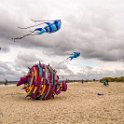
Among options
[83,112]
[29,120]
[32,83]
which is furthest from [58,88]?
[29,120]

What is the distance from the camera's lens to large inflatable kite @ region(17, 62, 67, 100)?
44.0ft

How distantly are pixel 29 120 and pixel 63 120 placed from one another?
114 cm

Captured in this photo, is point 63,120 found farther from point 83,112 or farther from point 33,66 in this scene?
point 33,66

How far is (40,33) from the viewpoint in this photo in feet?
37.5

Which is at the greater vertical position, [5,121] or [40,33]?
[40,33]

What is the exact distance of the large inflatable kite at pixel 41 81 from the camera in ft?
44.0

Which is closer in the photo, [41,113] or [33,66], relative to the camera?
[41,113]

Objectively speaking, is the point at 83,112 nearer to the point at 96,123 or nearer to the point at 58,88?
the point at 96,123

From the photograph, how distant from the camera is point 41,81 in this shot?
13.4 m

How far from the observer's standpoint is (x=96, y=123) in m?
7.71

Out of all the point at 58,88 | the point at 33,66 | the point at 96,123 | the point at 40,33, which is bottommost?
the point at 96,123

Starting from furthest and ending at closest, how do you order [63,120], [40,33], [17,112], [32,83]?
1. [32,83]
2. [40,33]
3. [17,112]
4. [63,120]

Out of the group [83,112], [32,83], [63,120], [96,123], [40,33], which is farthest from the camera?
[32,83]

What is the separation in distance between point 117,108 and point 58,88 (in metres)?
4.79
